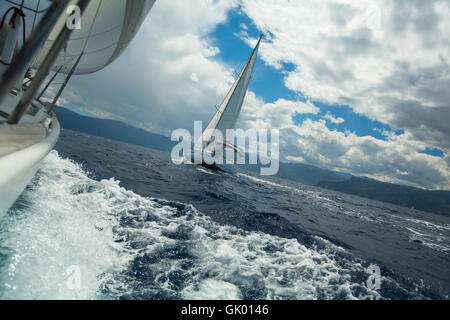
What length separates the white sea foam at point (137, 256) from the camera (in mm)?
2709

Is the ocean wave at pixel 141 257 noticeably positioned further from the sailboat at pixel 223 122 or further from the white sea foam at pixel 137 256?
the sailboat at pixel 223 122

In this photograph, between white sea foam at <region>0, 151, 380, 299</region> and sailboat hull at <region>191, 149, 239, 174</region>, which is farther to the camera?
sailboat hull at <region>191, 149, 239, 174</region>

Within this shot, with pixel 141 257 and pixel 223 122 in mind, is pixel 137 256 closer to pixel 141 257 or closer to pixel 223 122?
pixel 141 257

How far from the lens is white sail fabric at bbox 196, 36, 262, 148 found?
31438 millimetres

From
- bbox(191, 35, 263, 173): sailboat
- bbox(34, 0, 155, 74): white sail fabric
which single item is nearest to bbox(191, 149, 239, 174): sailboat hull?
bbox(191, 35, 263, 173): sailboat

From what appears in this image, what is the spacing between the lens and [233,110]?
33.7 metres

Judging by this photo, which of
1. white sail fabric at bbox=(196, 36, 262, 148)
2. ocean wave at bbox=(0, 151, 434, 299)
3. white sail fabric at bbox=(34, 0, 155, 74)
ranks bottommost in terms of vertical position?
ocean wave at bbox=(0, 151, 434, 299)

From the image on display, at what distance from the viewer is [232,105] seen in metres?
33.0

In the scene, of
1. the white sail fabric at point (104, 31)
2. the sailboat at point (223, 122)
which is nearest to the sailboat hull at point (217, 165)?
the sailboat at point (223, 122)

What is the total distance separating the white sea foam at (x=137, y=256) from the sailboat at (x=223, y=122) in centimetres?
2753

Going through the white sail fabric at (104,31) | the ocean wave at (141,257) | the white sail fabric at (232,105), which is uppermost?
the white sail fabric at (232,105)

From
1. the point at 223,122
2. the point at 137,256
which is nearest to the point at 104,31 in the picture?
the point at 137,256

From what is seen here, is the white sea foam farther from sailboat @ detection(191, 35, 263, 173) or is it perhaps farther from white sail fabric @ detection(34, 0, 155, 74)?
sailboat @ detection(191, 35, 263, 173)
